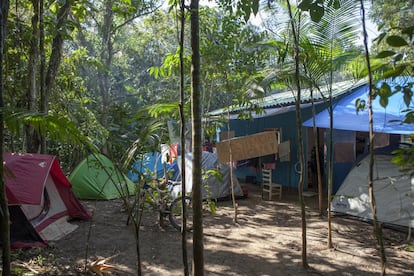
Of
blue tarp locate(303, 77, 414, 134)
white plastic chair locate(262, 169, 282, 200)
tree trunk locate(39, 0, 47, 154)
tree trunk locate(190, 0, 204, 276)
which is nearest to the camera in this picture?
tree trunk locate(190, 0, 204, 276)

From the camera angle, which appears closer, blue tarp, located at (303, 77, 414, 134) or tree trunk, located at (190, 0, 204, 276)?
tree trunk, located at (190, 0, 204, 276)

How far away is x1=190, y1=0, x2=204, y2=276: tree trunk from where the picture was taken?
2.48 m

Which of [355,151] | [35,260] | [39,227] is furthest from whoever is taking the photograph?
[355,151]

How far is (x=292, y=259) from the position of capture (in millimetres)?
4258

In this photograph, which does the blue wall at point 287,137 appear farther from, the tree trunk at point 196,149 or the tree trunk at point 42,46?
the tree trunk at point 196,149

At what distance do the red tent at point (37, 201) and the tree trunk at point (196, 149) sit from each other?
8.97 ft

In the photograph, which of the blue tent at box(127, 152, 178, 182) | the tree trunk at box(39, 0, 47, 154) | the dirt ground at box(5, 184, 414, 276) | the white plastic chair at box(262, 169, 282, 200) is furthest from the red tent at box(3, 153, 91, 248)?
the white plastic chair at box(262, 169, 282, 200)

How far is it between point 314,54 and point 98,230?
4250 mm

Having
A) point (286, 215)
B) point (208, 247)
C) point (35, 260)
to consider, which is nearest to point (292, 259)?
A: point (208, 247)

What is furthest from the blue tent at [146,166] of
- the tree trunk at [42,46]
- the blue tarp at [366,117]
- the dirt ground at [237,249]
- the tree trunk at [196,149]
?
the blue tarp at [366,117]

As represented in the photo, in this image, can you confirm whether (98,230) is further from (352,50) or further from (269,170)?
(352,50)

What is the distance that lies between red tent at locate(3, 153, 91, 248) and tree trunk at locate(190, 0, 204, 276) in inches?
108

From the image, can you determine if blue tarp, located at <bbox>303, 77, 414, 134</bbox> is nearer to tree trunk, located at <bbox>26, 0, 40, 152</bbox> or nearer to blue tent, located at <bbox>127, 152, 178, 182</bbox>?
blue tent, located at <bbox>127, 152, 178, 182</bbox>

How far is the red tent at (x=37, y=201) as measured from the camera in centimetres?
451
